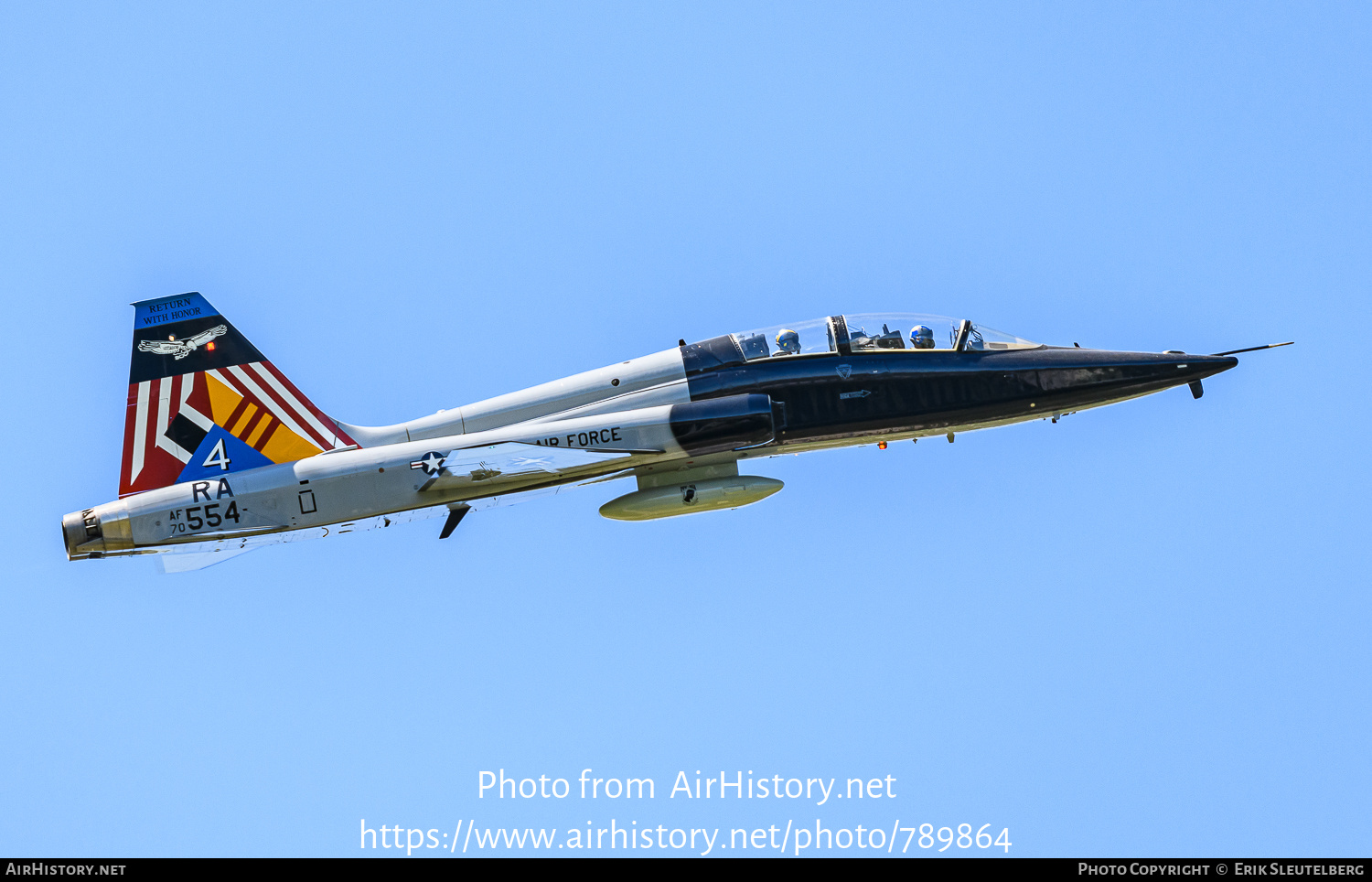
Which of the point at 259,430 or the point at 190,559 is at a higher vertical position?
the point at 259,430

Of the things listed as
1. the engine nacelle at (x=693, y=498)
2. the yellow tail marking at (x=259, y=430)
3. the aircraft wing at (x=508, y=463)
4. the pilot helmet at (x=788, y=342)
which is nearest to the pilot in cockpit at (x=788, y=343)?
the pilot helmet at (x=788, y=342)

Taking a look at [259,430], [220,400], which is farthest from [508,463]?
[220,400]

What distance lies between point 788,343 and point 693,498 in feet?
10.4

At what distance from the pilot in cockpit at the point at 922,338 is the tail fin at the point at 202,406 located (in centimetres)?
1001

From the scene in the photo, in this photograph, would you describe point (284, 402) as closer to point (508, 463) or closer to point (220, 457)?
point (220, 457)

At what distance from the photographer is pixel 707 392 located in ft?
85.3

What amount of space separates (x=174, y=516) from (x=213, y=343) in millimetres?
3150

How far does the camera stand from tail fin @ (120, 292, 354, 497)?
25.2 m

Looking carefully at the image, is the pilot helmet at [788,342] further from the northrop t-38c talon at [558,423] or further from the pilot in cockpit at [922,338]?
the pilot in cockpit at [922,338]

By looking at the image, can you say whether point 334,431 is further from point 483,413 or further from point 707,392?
point 707,392

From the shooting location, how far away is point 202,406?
25.5 metres

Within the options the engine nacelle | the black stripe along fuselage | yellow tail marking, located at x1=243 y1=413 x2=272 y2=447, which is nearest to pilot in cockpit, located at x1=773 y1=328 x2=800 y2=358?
the black stripe along fuselage

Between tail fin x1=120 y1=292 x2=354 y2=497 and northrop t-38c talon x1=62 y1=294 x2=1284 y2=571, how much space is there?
0.10 feet
